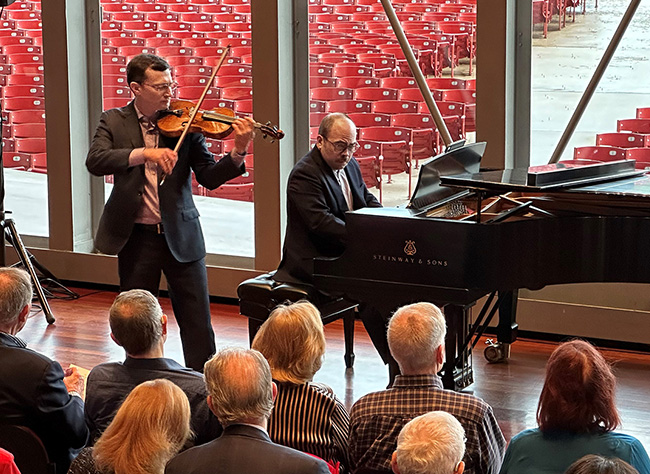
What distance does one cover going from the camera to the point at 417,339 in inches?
123

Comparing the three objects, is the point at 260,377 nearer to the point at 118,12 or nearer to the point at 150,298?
the point at 150,298

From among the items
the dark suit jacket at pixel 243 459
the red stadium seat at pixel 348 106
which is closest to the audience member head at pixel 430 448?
the dark suit jacket at pixel 243 459

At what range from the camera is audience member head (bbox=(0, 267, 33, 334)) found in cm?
339

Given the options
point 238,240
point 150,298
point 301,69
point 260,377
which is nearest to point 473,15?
Result: point 301,69

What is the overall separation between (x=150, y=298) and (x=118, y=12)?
15.7 ft

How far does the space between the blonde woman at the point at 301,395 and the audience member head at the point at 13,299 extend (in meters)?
0.83

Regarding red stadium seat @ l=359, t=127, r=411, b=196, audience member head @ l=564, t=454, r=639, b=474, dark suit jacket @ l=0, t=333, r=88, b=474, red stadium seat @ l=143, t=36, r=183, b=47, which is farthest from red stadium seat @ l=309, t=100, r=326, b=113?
audience member head @ l=564, t=454, r=639, b=474

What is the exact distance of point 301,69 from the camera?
7109 mm

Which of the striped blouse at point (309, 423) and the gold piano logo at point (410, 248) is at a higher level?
the gold piano logo at point (410, 248)

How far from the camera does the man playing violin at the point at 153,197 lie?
15.4 ft

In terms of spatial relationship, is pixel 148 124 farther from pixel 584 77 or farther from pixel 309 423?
pixel 584 77

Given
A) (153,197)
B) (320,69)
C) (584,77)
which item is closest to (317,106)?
(320,69)

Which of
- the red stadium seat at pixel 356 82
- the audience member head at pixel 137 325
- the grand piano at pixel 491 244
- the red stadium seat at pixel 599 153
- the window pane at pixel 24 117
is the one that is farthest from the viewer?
the window pane at pixel 24 117

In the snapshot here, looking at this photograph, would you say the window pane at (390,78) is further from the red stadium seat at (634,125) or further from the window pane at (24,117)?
the window pane at (24,117)
